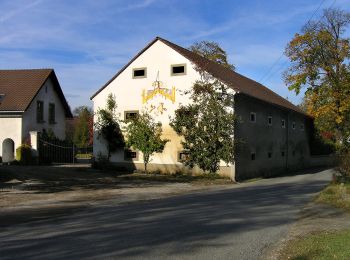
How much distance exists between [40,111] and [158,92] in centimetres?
1071

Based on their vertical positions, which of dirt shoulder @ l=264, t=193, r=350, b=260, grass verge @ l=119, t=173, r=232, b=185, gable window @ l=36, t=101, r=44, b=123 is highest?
gable window @ l=36, t=101, r=44, b=123

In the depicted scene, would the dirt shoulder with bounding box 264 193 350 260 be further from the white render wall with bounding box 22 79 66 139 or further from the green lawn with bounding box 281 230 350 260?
the white render wall with bounding box 22 79 66 139

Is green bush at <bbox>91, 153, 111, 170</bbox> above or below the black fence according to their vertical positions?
below

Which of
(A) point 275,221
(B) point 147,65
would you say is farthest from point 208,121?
(A) point 275,221

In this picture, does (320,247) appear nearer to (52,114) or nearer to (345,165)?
(345,165)

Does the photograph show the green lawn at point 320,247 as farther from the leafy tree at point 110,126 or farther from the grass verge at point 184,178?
the leafy tree at point 110,126

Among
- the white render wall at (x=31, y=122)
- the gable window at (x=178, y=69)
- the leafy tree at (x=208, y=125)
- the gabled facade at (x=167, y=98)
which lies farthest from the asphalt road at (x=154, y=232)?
the white render wall at (x=31, y=122)

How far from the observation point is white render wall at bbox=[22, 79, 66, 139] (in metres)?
33.7

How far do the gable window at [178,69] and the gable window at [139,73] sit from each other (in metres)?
1.95

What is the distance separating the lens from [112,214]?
13305 mm

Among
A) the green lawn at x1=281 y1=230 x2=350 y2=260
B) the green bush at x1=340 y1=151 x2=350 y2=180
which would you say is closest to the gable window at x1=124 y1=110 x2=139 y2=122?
the green bush at x1=340 y1=151 x2=350 y2=180

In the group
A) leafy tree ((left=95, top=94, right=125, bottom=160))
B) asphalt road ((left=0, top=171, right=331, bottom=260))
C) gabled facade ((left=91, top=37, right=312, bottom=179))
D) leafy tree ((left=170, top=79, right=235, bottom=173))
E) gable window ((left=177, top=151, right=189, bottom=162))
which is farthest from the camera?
leafy tree ((left=95, top=94, right=125, bottom=160))

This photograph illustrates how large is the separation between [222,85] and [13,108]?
14.6 metres

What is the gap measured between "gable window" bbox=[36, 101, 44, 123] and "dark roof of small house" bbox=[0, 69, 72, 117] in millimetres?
1365
